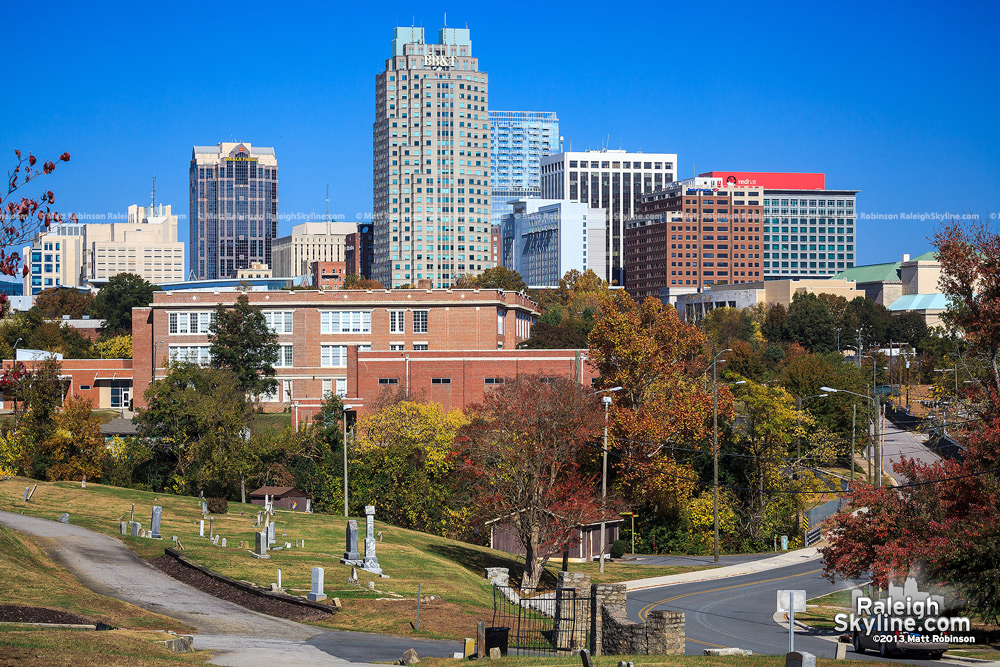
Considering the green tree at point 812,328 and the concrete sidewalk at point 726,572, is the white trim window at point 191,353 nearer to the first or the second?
the concrete sidewalk at point 726,572

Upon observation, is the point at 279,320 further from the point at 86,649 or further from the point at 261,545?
the point at 86,649

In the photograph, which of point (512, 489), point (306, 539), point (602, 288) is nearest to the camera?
point (306, 539)

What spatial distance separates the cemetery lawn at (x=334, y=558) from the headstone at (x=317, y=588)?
14.4 inches

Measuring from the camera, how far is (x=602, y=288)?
625 feet

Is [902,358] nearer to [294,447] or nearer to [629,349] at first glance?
[629,349]

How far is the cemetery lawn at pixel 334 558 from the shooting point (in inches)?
1328

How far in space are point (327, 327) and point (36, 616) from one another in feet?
247

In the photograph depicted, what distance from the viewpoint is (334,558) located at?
41.8 meters

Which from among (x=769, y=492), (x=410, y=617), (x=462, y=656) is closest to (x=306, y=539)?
(x=410, y=617)

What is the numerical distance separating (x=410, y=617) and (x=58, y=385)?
43612mm

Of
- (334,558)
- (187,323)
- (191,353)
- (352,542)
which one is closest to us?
(352,542)

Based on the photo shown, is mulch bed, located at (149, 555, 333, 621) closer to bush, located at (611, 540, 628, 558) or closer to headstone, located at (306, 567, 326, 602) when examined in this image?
headstone, located at (306, 567, 326, 602)

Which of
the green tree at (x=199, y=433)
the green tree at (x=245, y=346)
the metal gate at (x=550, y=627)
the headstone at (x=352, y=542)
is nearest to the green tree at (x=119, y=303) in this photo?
the green tree at (x=245, y=346)

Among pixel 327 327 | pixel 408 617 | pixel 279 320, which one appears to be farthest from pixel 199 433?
pixel 408 617
